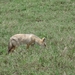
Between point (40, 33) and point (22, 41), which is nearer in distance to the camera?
point (22, 41)

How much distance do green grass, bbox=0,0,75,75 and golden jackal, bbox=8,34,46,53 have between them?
0.16 metres

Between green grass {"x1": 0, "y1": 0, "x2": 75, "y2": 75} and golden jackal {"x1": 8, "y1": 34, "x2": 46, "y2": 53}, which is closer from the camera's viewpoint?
green grass {"x1": 0, "y1": 0, "x2": 75, "y2": 75}

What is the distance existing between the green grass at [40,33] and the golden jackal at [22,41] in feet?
0.54

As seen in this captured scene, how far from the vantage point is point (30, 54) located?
861cm

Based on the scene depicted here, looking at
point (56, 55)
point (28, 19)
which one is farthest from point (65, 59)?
point (28, 19)

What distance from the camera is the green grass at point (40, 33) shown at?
7.57 metres

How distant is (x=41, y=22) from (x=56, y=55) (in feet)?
16.3

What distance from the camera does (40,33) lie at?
11312mm

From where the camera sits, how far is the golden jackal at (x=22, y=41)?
360 inches

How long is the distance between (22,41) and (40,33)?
6.07ft

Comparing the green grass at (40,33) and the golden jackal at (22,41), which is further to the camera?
the golden jackal at (22,41)

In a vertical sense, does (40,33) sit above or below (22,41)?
below

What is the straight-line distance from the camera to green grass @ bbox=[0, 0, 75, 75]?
757cm

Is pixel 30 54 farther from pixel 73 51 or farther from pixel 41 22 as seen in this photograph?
pixel 41 22
